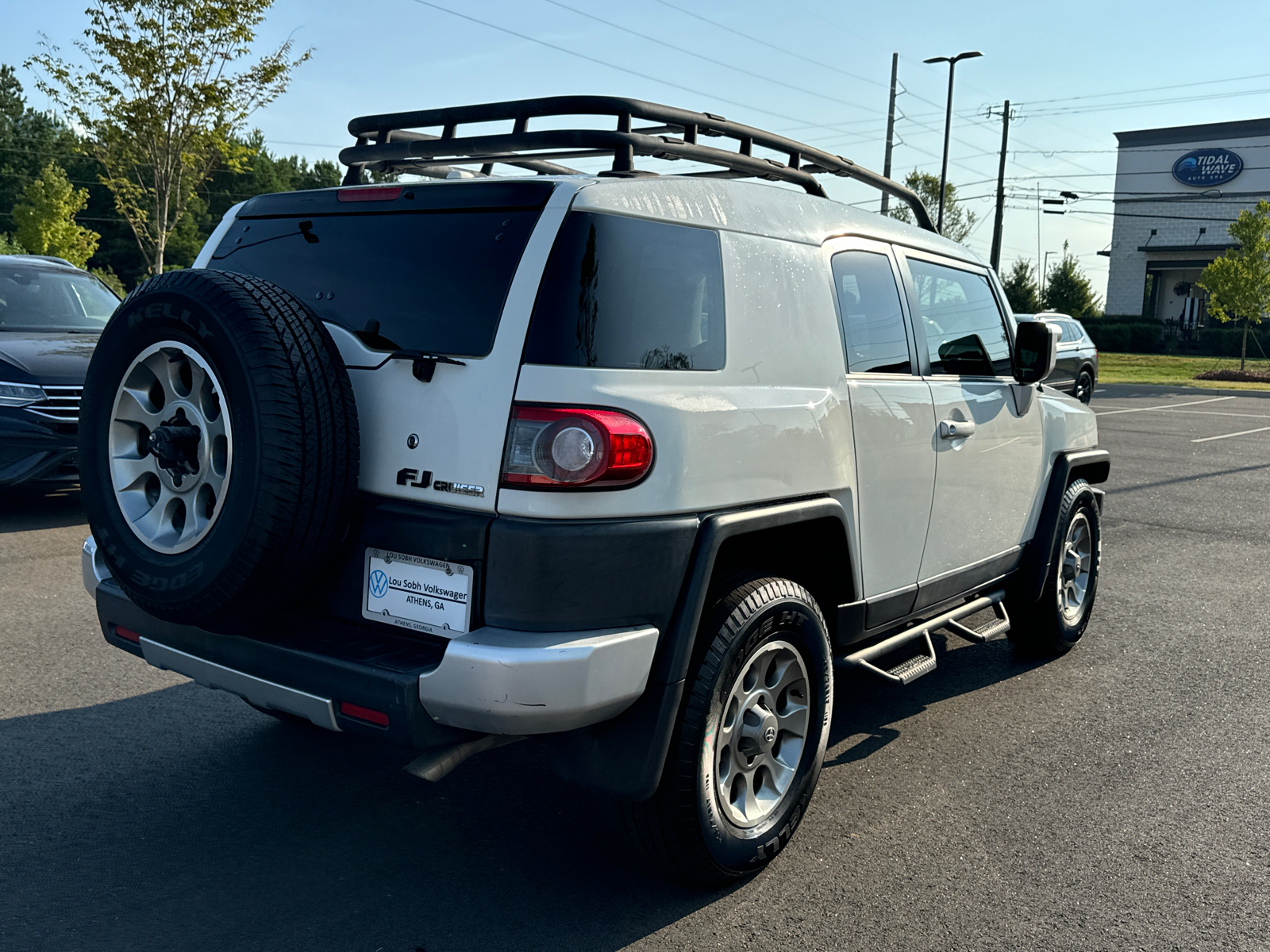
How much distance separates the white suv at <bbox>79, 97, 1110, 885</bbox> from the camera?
8.74 ft

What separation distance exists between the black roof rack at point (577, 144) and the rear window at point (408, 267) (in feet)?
1.32

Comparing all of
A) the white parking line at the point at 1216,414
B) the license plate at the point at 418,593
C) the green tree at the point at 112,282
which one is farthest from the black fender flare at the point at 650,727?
the white parking line at the point at 1216,414

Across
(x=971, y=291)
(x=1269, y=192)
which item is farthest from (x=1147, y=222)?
(x=971, y=291)

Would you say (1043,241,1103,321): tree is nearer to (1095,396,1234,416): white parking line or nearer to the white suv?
(1095,396,1234,416): white parking line

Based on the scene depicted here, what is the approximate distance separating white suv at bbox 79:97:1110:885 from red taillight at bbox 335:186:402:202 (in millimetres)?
12

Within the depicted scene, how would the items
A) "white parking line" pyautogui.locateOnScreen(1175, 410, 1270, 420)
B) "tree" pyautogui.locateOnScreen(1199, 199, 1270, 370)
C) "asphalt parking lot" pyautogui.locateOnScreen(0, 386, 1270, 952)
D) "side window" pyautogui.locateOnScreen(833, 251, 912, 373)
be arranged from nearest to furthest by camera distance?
"asphalt parking lot" pyautogui.locateOnScreen(0, 386, 1270, 952) → "side window" pyautogui.locateOnScreen(833, 251, 912, 373) → "white parking line" pyautogui.locateOnScreen(1175, 410, 1270, 420) → "tree" pyautogui.locateOnScreen(1199, 199, 1270, 370)

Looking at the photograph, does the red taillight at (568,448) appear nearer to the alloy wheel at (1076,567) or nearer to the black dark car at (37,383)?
the alloy wheel at (1076,567)

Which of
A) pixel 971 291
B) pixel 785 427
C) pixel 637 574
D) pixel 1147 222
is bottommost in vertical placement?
pixel 637 574

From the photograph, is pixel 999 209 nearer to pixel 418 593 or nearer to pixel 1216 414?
pixel 1216 414

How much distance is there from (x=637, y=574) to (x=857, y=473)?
1.10 meters

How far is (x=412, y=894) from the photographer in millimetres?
3002

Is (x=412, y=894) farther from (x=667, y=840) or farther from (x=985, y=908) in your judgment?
(x=985, y=908)

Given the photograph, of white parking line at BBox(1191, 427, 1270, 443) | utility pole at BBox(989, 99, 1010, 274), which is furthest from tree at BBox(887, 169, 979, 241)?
white parking line at BBox(1191, 427, 1270, 443)

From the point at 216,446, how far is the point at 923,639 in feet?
8.98
